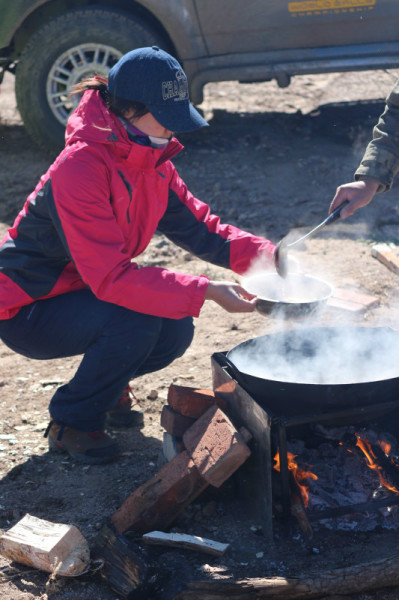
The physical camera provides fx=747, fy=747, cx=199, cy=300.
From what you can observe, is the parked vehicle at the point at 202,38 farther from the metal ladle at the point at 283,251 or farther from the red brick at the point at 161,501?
the red brick at the point at 161,501

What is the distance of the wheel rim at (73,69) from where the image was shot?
642 centimetres

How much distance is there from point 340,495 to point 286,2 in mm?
4839

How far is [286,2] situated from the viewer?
6.41 m

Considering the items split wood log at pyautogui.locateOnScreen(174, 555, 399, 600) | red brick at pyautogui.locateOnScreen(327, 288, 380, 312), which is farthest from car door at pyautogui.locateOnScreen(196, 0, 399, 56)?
split wood log at pyautogui.locateOnScreen(174, 555, 399, 600)

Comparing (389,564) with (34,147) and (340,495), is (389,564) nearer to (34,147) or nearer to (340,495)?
(340,495)

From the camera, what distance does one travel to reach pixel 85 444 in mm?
3352

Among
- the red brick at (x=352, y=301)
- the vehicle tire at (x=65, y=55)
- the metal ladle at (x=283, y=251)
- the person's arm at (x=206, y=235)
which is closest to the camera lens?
the metal ladle at (x=283, y=251)

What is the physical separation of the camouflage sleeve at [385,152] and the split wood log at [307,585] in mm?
1651

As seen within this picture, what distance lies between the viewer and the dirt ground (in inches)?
107

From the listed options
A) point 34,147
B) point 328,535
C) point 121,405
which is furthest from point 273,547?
point 34,147

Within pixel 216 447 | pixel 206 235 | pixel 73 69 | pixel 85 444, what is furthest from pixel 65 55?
pixel 216 447

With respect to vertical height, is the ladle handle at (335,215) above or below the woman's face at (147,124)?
below

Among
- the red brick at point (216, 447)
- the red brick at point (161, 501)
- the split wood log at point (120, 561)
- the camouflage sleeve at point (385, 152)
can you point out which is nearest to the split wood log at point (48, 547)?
the split wood log at point (120, 561)

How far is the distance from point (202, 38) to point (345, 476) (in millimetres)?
4641
